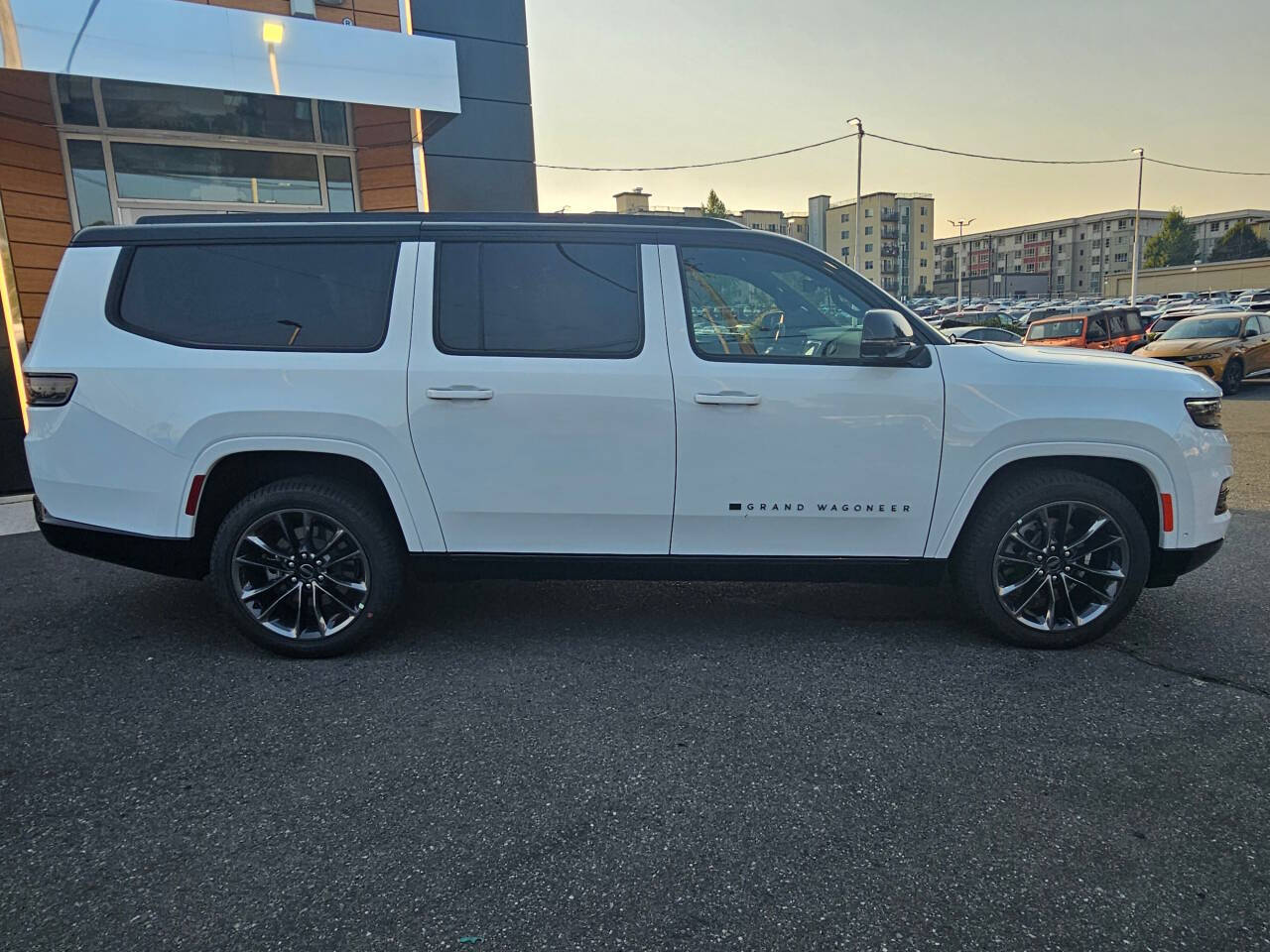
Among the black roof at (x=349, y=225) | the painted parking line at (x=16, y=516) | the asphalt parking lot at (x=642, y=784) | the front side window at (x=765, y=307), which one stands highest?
the black roof at (x=349, y=225)

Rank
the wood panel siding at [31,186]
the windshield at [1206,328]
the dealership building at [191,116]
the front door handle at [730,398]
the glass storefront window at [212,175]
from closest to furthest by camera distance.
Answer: the front door handle at [730,398] → the dealership building at [191,116] → the wood panel siding at [31,186] → the glass storefront window at [212,175] → the windshield at [1206,328]

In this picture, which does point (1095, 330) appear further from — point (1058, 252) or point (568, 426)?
point (1058, 252)

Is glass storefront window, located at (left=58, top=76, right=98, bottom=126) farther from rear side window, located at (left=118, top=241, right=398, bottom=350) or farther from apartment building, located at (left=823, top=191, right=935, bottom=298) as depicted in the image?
apartment building, located at (left=823, top=191, right=935, bottom=298)

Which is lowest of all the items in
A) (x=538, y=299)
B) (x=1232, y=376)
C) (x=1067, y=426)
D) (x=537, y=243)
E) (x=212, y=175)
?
(x=1232, y=376)

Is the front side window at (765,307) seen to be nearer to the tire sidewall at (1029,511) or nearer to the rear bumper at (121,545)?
the tire sidewall at (1029,511)

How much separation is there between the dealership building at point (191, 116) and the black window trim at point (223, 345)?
4493mm

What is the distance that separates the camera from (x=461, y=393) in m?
3.63

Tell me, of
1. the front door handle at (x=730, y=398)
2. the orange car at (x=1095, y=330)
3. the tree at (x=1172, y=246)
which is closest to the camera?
the front door handle at (x=730, y=398)

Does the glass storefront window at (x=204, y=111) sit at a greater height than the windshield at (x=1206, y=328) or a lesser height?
greater

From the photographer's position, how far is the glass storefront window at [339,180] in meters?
9.56

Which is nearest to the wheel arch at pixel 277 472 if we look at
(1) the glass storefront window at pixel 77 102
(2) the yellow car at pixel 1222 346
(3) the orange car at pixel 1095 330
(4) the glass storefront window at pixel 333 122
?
(1) the glass storefront window at pixel 77 102

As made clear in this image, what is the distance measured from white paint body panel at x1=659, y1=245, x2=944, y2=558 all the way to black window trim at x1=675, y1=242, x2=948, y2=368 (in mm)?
28

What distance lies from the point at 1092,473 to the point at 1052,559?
467mm

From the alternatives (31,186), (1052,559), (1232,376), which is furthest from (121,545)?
(1232,376)
